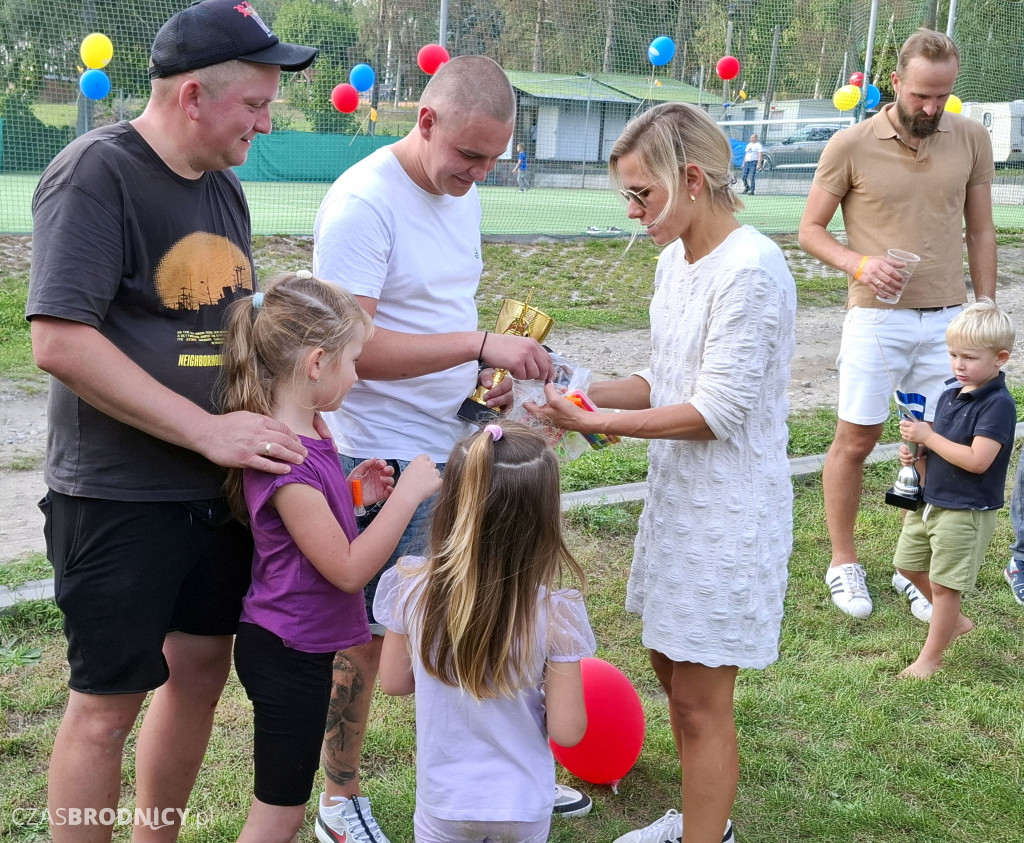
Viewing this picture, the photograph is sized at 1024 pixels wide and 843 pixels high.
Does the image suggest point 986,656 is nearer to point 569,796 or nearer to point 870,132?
point 569,796

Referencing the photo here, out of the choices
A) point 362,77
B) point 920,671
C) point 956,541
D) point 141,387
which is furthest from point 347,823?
point 362,77

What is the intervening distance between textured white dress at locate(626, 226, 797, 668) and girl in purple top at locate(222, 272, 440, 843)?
26.0 inches

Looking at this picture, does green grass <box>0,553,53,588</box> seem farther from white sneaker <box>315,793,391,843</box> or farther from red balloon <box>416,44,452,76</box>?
red balloon <box>416,44,452,76</box>

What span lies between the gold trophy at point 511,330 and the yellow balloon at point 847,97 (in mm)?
12916

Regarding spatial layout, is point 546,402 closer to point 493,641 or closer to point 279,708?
point 493,641

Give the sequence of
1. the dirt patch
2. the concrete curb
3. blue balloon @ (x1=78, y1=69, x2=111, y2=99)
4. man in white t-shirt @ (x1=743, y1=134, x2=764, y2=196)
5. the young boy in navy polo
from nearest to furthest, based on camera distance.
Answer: the young boy in navy polo
the concrete curb
the dirt patch
blue balloon @ (x1=78, y1=69, x2=111, y2=99)
man in white t-shirt @ (x1=743, y1=134, x2=764, y2=196)

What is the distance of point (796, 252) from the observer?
14125 millimetres

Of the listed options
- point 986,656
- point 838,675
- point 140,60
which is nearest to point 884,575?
point 986,656

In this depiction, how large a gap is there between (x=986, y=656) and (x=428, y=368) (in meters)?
2.72

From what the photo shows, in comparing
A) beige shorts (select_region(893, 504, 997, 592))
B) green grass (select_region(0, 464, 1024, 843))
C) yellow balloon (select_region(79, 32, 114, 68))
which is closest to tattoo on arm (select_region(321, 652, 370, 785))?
green grass (select_region(0, 464, 1024, 843))

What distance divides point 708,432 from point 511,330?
65 centimetres

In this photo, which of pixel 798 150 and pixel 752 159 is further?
pixel 798 150

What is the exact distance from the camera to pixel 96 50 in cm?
993

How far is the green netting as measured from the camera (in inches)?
447
